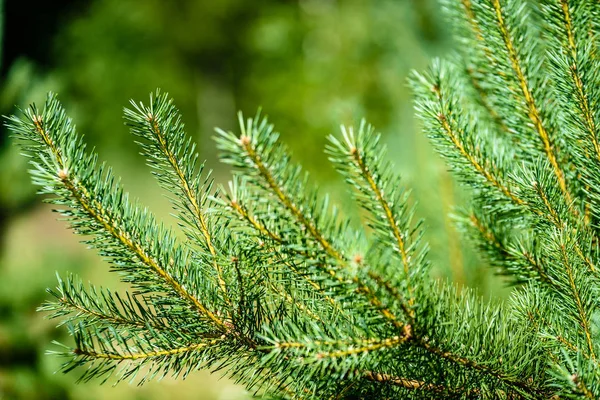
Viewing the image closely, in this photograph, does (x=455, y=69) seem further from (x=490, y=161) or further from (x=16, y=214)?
(x=16, y=214)

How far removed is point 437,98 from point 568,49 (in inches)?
8.6

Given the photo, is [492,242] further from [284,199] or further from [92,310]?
[92,310]

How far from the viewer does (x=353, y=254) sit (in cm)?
57

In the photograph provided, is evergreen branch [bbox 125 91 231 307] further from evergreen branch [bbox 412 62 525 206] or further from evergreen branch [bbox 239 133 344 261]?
evergreen branch [bbox 412 62 525 206]

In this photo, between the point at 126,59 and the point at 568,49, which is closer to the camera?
the point at 568,49

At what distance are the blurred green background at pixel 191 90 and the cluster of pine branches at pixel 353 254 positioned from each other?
0.29 metres

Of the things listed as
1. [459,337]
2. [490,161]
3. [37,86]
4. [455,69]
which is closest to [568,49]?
[490,161]

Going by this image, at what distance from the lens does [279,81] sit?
29.8 feet

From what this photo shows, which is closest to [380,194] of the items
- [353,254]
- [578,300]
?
[353,254]

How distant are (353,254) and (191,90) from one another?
14597 mm

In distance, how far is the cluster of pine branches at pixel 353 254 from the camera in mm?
602

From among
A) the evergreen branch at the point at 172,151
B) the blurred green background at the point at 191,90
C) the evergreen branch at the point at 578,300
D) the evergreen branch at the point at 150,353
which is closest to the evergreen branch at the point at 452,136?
the evergreen branch at the point at 578,300

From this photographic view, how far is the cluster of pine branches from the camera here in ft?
1.98

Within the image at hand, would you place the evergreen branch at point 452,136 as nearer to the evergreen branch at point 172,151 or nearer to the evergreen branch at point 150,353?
the evergreen branch at point 172,151
